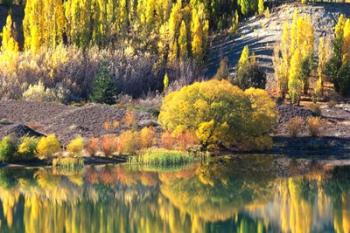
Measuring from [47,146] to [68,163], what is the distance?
6.44 ft

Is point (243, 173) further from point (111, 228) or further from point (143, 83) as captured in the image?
point (143, 83)

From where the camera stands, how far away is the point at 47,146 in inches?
1801

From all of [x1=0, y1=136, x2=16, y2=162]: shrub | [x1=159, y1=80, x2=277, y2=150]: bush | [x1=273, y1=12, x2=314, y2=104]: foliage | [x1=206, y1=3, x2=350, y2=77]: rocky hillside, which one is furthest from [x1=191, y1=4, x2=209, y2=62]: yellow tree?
[x1=0, y1=136, x2=16, y2=162]: shrub

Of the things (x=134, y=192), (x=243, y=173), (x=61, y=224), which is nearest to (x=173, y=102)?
(x=243, y=173)

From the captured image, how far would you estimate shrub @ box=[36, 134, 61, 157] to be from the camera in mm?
45594

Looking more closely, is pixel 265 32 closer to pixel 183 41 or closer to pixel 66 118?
pixel 183 41

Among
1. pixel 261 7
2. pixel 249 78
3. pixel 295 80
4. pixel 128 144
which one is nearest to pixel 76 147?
pixel 128 144

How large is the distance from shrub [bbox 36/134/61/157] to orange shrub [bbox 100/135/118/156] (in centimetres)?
296

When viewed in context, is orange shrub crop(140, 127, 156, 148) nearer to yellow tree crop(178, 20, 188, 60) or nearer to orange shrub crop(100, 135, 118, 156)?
orange shrub crop(100, 135, 118, 156)

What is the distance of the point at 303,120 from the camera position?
58.1 meters

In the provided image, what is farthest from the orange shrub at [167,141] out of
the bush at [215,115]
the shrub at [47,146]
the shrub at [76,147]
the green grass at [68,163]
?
the shrub at [47,146]

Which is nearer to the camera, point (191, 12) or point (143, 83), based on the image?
point (143, 83)

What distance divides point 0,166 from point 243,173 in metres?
14.6

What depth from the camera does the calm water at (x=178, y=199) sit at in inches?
1032
